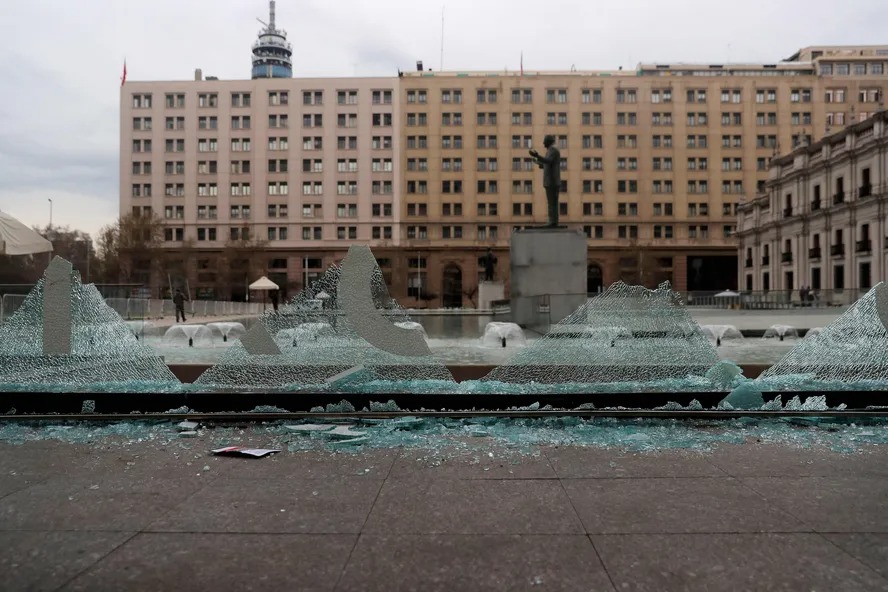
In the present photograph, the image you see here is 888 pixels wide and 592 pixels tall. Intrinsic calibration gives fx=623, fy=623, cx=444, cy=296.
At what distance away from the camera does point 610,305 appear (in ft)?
28.9

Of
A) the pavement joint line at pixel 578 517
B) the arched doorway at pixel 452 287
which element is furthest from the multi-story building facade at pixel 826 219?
the pavement joint line at pixel 578 517

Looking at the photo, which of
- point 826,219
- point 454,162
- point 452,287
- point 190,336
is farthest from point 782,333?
point 454,162

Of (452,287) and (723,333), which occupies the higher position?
(452,287)

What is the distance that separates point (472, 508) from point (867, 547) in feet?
6.16

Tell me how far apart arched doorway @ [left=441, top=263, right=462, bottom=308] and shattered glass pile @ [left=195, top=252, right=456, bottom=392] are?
230ft

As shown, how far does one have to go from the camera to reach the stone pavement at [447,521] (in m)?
2.61

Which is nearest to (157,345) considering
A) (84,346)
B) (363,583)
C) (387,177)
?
(84,346)

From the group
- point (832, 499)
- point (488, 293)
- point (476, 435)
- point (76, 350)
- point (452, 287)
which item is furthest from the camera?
point (452, 287)

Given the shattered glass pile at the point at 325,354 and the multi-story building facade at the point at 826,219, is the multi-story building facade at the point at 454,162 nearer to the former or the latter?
the multi-story building facade at the point at 826,219

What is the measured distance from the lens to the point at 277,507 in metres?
3.46

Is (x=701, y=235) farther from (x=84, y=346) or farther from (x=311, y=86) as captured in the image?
(x=84, y=346)

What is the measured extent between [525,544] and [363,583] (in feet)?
2.67

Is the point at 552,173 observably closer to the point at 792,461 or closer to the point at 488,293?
the point at 792,461

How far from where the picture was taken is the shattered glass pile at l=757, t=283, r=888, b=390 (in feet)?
22.8
